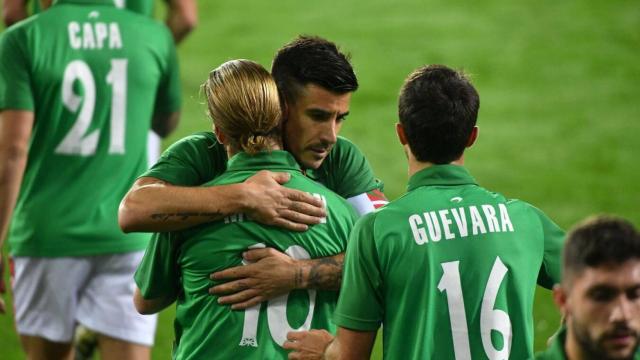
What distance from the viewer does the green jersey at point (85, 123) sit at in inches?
197

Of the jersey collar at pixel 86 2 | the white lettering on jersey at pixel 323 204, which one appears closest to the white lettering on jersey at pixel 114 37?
the jersey collar at pixel 86 2

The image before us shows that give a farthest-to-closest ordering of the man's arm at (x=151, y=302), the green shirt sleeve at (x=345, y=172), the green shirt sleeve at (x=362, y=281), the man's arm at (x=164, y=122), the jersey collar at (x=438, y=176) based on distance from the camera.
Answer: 1. the man's arm at (x=164, y=122)
2. the green shirt sleeve at (x=345, y=172)
3. the man's arm at (x=151, y=302)
4. the jersey collar at (x=438, y=176)
5. the green shirt sleeve at (x=362, y=281)

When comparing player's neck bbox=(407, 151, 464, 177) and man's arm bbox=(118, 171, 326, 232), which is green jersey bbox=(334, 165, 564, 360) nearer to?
player's neck bbox=(407, 151, 464, 177)

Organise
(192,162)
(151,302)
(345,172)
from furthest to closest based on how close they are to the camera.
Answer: (345,172)
(192,162)
(151,302)

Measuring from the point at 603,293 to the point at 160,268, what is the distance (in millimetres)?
1316

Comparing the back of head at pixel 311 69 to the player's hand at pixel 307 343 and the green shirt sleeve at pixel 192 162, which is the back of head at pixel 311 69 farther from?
the player's hand at pixel 307 343

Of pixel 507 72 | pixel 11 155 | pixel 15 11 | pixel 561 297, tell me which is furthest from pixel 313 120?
pixel 507 72

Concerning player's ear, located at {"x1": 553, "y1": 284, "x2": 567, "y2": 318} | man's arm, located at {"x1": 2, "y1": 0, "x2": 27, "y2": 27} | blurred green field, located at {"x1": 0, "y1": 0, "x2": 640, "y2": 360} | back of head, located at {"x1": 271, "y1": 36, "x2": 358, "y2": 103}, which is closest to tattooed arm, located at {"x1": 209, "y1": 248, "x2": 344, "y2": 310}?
back of head, located at {"x1": 271, "y1": 36, "x2": 358, "y2": 103}

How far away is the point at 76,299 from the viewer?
518cm

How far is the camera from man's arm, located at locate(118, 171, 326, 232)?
11.2 feet

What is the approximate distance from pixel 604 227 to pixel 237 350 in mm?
1112

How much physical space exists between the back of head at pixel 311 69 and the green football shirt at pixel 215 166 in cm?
24

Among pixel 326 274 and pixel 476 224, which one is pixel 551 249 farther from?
pixel 326 274

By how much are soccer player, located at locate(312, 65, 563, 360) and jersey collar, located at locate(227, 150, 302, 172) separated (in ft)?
1.27
